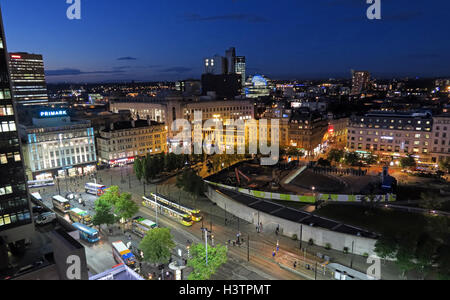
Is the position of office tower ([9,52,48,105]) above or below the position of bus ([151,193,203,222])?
above

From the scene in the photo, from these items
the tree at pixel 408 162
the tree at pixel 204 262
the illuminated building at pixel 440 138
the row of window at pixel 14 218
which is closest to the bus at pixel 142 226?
the tree at pixel 204 262

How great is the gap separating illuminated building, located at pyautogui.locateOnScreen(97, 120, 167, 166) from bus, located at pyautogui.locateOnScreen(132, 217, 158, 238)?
5040cm

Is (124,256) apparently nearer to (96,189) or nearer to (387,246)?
(387,246)

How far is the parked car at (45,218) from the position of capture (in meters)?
48.0

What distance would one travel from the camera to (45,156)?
286 ft

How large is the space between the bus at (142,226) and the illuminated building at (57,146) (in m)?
46.6

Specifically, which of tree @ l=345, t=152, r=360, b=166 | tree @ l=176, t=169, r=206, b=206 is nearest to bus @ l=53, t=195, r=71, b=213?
tree @ l=176, t=169, r=206, b=206

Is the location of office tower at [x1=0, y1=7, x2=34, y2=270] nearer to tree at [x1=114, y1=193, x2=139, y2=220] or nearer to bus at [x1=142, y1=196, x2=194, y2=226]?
tree at [x1=114, y1=193, x2=139, y2=220]

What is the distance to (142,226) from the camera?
53.2 metres

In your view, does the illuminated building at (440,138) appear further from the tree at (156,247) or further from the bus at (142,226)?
the tree at (156,247)

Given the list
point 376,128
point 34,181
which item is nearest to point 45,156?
point 34,181

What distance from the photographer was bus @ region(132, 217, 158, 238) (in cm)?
5248
